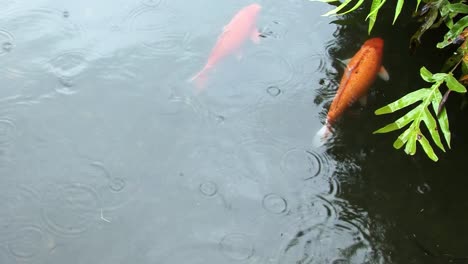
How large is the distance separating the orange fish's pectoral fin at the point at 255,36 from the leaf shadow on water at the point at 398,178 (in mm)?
465

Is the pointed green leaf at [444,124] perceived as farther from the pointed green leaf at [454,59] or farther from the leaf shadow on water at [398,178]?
the leaf shadow on water at [398,178]

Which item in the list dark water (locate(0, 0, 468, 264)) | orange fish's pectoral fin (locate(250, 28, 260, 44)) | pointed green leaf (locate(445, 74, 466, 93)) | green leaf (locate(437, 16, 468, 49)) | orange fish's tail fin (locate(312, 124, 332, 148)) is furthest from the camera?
orange fish's pectoral fin (locate(250, 28, 260, 44))

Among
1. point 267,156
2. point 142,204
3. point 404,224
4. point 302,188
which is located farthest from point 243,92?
point 404,224

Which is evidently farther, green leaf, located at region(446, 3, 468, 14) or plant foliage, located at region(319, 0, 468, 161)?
green leaf, located at region(446, 3, 468, 14)

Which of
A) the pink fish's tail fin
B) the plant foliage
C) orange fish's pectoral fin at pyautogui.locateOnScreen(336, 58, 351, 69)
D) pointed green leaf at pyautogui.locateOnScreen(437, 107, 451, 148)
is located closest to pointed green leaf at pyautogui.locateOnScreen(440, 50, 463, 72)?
the plant foliage

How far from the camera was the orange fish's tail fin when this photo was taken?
282cm

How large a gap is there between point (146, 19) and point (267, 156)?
4.09ft

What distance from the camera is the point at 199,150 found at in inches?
110

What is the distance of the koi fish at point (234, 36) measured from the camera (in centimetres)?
307

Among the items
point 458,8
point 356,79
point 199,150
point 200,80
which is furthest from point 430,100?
point 200,80

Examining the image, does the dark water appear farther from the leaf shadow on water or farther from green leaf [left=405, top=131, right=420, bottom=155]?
green leaf [left=405, top=131, right=420, bottom=155]

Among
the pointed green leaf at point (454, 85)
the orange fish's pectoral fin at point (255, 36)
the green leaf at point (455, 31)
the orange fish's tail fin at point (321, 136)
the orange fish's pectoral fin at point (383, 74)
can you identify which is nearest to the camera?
the pointed green leaf at point (454, 85)

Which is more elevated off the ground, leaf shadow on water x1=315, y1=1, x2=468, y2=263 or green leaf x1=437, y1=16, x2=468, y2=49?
green leaf x1=437, y1=16, x2=468, y2=49

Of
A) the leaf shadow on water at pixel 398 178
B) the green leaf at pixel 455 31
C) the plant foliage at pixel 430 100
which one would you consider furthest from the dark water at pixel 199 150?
the green leaf at pixel 455 31
